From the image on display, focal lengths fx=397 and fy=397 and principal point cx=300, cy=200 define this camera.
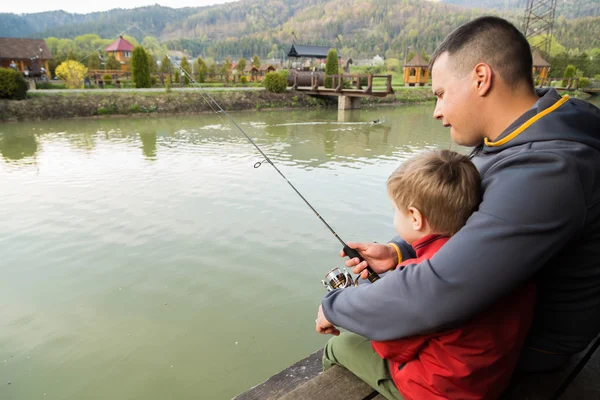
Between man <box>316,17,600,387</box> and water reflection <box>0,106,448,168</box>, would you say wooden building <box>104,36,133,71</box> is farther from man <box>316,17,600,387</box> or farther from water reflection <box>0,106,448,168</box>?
man <box>316,17,600,387</box>

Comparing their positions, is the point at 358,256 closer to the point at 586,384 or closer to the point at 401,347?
the point at 401,347

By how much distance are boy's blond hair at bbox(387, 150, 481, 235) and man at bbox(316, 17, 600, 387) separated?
5cm

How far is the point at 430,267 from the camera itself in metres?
0.96

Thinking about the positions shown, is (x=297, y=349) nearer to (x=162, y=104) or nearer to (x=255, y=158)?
(x=255, y=158)

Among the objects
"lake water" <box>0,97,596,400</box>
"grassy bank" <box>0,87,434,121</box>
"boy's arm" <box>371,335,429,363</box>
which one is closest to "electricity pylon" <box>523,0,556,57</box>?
"grassy bank" <box>0,87,434,121</box>

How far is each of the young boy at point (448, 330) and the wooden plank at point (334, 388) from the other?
0.15 meters

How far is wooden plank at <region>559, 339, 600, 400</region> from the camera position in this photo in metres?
1.24

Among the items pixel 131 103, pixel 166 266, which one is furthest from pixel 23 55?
pixel 166 266

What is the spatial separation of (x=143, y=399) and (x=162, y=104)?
61.8 feet

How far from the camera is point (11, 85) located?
1628cm

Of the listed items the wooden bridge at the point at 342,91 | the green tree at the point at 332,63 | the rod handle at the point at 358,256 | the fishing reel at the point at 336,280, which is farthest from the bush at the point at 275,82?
the fishing reel at the point at 336,280

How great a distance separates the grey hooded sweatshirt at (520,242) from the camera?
34.8 inches

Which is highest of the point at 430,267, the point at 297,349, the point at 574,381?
the point at 430,267

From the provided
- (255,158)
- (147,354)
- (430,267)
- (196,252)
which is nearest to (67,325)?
(147,354)
